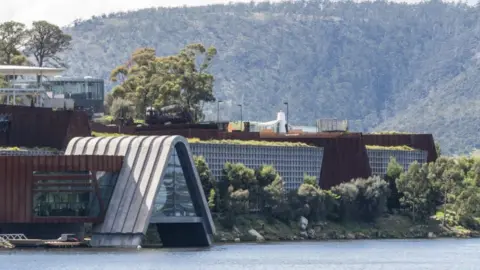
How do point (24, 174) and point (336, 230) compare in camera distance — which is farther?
point (336, 230)

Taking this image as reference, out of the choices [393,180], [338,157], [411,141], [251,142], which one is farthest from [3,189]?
[411,141]

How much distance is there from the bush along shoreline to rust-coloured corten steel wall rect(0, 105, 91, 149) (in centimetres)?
1099

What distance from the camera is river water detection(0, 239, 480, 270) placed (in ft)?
359

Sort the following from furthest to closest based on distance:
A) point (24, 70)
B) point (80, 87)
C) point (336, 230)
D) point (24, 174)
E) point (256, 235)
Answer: point (80, 87)
point (24, 70)
point (336, 230)
point (256, 235)
point (24, 174)

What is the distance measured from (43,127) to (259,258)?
36451mm

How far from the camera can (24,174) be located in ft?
431

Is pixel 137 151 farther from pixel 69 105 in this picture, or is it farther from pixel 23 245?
pixel 69 105

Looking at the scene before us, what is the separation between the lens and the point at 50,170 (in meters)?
131

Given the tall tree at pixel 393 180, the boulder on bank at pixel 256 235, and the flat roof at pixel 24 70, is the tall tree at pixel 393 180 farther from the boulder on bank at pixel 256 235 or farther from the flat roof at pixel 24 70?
the flat roof at pixel 24 70

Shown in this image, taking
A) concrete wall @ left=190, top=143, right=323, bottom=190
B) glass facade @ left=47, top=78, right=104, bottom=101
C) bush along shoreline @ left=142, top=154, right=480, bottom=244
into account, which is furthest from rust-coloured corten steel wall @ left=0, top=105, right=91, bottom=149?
glass facade @ left=47, top=78, right=104, bottom=101

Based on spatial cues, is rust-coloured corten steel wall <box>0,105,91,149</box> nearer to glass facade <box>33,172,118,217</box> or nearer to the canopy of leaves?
glass facade <box>33,172,118,217</box>

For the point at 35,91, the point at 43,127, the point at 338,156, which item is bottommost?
the point at 338,156

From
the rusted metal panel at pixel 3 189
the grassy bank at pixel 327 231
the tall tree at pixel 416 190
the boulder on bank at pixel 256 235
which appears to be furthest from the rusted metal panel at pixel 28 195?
the tall tree at pixel 416 190

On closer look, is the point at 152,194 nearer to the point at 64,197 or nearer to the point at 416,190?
the point at 64,197
